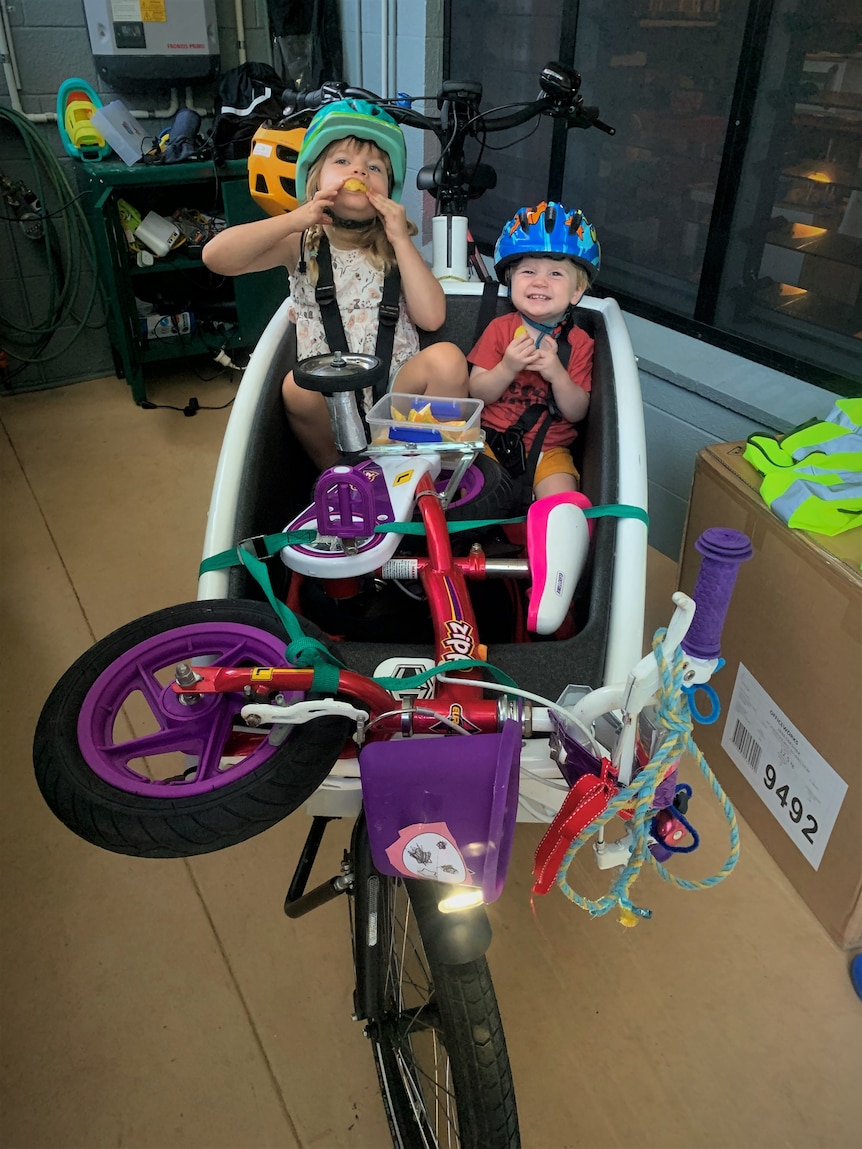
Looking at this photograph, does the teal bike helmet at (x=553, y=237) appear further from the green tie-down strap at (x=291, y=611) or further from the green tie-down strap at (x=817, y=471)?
the green tie-down strap at (x=291, y=611)

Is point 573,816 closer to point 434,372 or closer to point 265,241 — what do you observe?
point 434,372

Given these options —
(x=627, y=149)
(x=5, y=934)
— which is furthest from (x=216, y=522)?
(x=627, y=149)

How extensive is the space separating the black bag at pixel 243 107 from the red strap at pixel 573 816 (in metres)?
2.48

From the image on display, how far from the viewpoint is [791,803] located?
4.27 ft

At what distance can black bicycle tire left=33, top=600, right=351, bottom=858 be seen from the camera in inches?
25.5

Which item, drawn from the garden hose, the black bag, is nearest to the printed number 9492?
the black bag

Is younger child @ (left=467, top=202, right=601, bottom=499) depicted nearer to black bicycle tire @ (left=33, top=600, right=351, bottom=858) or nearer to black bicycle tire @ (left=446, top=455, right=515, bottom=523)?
black bicycle tire @ (left=446, top=455, right=515, bottom=523)

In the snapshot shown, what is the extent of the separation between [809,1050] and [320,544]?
956 mm

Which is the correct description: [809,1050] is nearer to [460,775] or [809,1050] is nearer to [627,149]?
[460,775]

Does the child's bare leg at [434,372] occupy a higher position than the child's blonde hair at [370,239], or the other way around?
the child's blonde hair at [370,239]

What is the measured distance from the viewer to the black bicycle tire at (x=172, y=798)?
648 mm

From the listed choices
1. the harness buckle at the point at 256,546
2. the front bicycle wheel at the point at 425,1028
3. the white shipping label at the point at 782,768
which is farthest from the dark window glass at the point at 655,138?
the front bicycle wheel at the point at 425,1028

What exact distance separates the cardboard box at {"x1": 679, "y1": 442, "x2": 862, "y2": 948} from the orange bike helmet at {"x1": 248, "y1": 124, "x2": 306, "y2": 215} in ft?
3.03

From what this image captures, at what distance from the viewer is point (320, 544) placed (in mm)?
910
